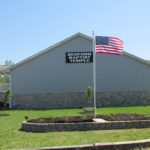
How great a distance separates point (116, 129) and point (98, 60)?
77.4ft

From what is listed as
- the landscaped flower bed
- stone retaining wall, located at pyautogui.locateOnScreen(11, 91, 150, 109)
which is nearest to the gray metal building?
stone retaining wall, located at pyautogui.locateOnScreen(11, 91, 150, 109)

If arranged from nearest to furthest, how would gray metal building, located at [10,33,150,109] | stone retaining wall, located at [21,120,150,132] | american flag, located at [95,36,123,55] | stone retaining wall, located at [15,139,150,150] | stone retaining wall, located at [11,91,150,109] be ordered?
stone retaining wall, located at [15,139,150,150], stone retaining wall, located at [21,120,150,132], american flag, located at [95,36,123,55], stone retaining wall, located at [11,91,150,109], gray metal building, located at [10,33,150,109]

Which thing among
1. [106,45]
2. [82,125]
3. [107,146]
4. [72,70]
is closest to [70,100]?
[72,70]

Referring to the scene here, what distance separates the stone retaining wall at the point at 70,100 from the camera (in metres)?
38.0

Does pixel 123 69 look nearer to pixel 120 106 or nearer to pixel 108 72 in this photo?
pixel 108 72

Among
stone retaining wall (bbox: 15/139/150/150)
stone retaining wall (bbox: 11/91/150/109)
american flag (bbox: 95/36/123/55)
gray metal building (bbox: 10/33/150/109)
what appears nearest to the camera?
stone retaining wall (bbox: 15/139/150/150)

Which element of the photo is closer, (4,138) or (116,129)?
(4,138)

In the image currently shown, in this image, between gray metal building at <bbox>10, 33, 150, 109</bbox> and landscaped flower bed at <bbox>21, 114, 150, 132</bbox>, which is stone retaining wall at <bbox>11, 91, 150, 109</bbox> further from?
landscaped flower bed at <bbox>21, 114, 150, 132</bbox>

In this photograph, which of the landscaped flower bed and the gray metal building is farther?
the gray metal building

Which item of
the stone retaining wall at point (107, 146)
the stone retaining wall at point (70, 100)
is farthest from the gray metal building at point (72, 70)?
the stone retaining wall at point (107, 146)

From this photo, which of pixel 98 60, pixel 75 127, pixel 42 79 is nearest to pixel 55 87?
pixel 42 79

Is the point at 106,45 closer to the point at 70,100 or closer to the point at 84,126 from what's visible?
the point at 84,126

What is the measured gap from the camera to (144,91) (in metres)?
39.3

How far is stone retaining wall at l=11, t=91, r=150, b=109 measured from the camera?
38.0 meters
